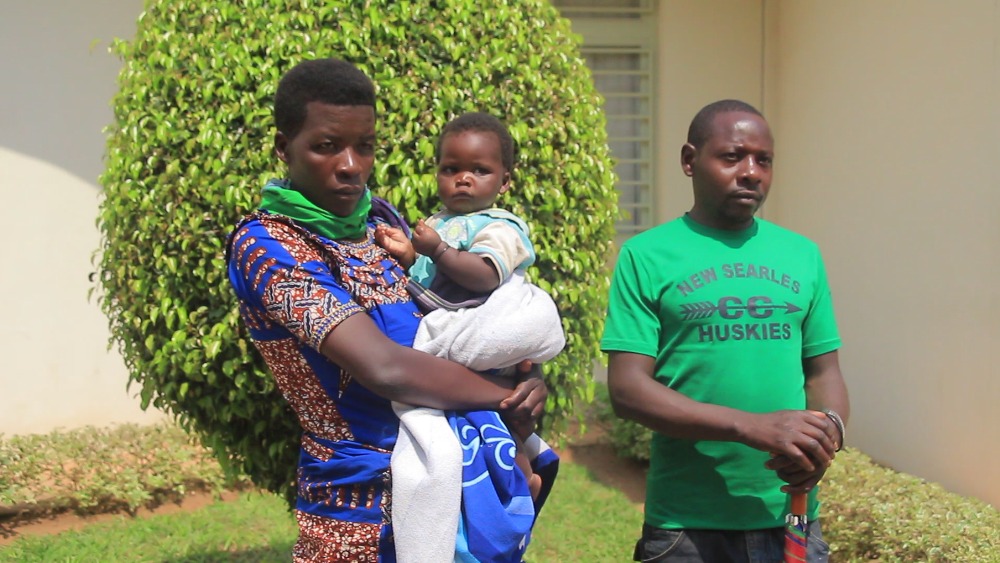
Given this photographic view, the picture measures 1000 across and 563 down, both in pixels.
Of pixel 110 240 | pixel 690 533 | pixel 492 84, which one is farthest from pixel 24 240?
pixel 690 533

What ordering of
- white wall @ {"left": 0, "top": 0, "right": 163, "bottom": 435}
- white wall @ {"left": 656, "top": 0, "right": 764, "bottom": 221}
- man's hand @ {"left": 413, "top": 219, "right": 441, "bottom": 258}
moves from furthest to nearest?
white wall @ {"left": 656, "top": 0, "right": 764, "bottom": 221}, white wall @ {"left": 0, "top": 0, "right": 163, "bottom": 435}, man's hand @ {"left": 413, "top": 219, "right": 441, "bottom": 258}

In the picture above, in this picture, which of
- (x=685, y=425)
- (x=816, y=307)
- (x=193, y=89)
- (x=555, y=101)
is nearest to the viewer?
(x=685, y=425)

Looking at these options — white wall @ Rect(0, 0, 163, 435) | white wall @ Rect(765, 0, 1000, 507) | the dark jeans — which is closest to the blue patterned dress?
the dark jeans

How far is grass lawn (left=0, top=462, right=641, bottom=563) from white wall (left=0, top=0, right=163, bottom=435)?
123 centimetres

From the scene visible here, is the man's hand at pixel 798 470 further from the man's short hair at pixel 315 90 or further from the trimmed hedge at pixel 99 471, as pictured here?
the trimmed hedge at pixel 99 471

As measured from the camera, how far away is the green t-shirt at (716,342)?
224cm

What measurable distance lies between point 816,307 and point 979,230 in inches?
98.9

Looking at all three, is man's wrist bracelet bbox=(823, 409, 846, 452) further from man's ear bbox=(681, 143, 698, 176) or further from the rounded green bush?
the rounded green bush

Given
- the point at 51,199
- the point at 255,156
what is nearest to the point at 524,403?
the point at 255,156

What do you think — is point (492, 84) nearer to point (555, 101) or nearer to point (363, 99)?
point (555, 101)

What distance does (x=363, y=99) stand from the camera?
2.04 metres

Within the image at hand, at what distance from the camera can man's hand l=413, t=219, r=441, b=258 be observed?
7.13ft

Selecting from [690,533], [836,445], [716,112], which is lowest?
[690,533]

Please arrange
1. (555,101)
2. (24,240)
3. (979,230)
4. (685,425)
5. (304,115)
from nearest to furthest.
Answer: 1. (304,115)
2. (685,425)
3. (555,101)
4. (979,230)
5. (24,240)
